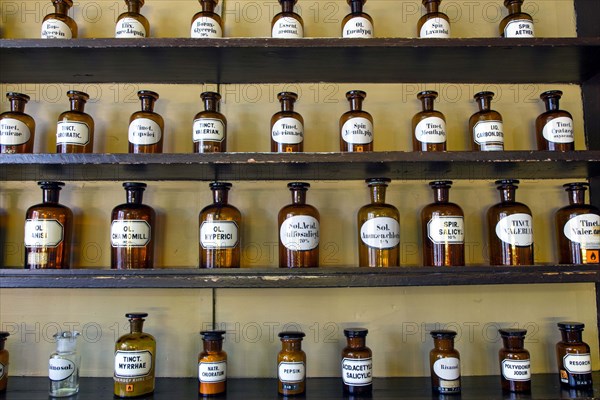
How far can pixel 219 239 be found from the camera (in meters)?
1.11

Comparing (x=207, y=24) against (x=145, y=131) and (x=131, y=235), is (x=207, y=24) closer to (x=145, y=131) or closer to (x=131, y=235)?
(x=145, y=131)

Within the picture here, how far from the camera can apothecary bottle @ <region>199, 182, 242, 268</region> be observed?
1106 mm

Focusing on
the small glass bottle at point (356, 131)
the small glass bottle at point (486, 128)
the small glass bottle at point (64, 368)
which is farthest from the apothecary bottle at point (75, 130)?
the small glass bottle at point (486, 128)

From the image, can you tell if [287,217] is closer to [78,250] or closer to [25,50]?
[78,250]

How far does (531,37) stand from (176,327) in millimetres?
1063

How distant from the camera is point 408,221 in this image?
A: 1292mm

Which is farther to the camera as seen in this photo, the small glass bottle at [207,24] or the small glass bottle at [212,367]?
the small glass bottle at [207,24]

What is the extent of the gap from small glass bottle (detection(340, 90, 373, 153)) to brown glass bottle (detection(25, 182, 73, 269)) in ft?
2.15

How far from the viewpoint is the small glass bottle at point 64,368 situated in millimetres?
1091

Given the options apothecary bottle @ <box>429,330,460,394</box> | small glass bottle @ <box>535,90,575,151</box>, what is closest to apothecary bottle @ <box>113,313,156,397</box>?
apothecary bottle @ <box>429,330,460,394</box>

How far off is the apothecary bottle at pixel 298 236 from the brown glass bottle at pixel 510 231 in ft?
1.34

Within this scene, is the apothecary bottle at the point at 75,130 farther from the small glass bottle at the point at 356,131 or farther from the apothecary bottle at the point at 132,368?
the small glass bottle at the point at 356,131

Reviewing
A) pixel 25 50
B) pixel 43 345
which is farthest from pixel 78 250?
pixel 25 50

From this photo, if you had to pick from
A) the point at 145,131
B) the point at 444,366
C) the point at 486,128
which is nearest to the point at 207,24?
the point at 145,131
